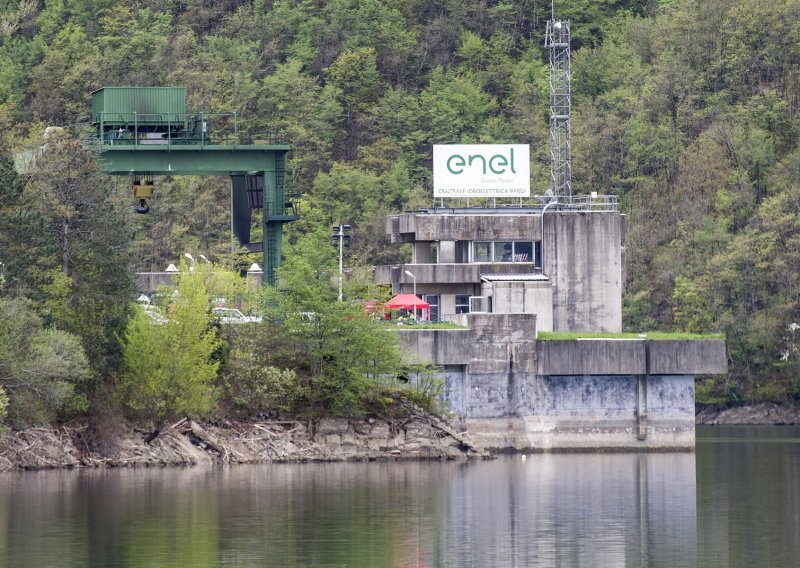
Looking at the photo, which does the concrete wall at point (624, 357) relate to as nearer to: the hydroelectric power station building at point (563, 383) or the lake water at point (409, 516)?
the hydroelectric power station building at point (563, 383)

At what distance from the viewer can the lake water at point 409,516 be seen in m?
64.0

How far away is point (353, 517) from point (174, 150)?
40700mm

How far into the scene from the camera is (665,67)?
177000 mm

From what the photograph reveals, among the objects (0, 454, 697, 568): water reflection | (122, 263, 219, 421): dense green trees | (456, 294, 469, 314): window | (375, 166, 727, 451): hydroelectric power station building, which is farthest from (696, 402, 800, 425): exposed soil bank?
(122, 263, 219, 421): dense green trees

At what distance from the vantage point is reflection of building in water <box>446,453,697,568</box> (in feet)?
213

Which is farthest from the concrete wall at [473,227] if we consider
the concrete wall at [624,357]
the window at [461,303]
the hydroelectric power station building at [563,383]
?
the concrete wall at [624,357]

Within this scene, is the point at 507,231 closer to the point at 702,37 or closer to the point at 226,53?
the point at 702,37

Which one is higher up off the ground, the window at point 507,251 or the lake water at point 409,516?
the window at point 507,251

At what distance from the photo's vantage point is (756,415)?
481ft

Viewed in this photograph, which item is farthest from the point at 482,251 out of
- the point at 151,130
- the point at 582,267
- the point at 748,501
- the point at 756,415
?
the point at 748,501

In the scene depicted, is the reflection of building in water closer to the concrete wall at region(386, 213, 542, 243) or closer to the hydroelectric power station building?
the hydroelectric power station building

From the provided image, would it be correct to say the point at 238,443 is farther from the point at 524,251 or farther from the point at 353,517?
the point at 524,251

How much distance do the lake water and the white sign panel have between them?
28.1 meters

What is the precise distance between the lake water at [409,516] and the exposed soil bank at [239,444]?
207 cm
